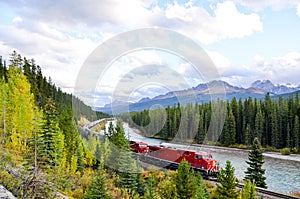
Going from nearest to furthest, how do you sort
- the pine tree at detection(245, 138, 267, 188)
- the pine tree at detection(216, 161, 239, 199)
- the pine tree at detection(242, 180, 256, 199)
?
1. the pine tree at detection(216, 161, 239, 199)
2. the pine tree at detection(242, 180, 256, 199)
3. the pine tree at detection(245, 138, 267, 188)

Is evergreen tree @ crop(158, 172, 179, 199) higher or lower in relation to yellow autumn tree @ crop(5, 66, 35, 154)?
lower

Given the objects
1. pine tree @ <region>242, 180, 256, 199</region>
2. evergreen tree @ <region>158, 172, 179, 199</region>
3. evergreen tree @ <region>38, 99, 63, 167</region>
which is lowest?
evergreen tree @ <region>158, 172, 179, 199</region>

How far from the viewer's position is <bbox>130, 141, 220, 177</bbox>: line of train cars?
25.4m

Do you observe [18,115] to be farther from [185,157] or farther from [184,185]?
[184,185]

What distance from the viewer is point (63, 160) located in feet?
74.5

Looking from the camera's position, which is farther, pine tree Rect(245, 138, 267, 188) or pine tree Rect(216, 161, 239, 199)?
pine tree Rect(245, 138, 267, 188)

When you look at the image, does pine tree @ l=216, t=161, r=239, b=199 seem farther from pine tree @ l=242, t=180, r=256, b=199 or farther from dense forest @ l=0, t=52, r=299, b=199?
pine tree @ l=242, t=180, r=256, b=199

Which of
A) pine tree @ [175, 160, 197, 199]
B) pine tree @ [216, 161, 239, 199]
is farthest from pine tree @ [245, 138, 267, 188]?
pine tree @ [216, 161, 239, 199]

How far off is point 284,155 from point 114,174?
128ft

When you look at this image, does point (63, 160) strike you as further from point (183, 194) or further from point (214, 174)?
point (214, 174)

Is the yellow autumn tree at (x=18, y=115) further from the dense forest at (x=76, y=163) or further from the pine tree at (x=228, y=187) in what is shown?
the pine tree at (x=228, y=187)


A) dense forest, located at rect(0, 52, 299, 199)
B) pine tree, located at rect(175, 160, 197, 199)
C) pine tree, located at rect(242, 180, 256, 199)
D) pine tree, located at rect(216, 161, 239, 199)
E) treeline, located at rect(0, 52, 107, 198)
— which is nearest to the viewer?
dense forest, located at rect(0, 52, 299, 199)

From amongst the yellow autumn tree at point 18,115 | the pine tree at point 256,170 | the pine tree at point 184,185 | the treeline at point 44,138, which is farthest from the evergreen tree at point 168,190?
the yellow autumn tree at point 18,115

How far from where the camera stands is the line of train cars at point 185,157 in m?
25.4
